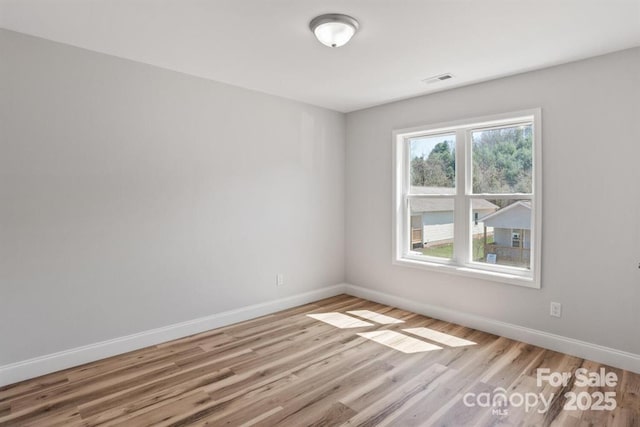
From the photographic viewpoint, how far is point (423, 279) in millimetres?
4191

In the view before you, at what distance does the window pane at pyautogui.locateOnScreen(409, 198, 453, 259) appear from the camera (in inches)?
162

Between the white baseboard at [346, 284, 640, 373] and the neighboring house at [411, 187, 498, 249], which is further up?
the neighboring house at [411, 187, 498, 249]

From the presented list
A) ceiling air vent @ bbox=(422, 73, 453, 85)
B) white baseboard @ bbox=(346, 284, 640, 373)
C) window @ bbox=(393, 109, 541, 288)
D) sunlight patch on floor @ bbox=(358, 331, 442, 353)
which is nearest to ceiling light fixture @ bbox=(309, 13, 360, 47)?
ceiling air vent @ bbox=(422, 73, 453, 85)

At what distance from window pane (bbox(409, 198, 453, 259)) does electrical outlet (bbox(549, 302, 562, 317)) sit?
110 centimetres

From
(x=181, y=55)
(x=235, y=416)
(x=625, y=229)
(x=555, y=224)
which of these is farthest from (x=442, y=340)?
(x=181, y=55)

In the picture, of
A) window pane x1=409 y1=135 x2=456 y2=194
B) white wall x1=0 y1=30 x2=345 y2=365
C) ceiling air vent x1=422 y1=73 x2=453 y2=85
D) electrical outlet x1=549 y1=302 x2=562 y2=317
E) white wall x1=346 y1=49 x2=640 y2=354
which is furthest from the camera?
window pane x1=409 y1=135 x2=456 y2=194

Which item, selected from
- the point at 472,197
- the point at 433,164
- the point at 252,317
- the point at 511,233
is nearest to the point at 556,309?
the point at 511,233

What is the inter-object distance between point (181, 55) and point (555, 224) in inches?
139

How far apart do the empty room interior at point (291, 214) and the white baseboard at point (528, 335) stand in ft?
0.06

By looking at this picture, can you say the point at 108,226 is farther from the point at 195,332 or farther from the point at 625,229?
the point at 625,229

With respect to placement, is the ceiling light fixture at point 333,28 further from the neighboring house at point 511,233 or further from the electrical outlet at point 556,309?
the electrical outlet at point 556,309

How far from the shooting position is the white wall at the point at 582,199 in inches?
111

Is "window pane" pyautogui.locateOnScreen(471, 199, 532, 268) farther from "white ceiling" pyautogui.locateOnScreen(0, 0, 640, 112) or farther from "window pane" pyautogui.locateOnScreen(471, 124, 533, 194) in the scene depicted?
"white ceiling" pyautogui.locateOnScreen(0, 0, 640, 112)

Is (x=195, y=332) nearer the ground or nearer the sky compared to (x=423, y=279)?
nearer the ground
